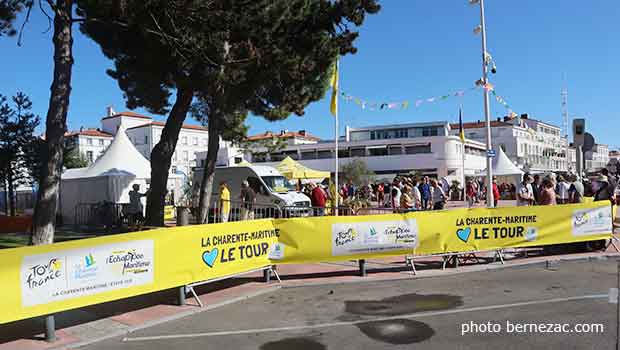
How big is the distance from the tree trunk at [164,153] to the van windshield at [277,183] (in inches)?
277

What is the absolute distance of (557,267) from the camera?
987 centimetres

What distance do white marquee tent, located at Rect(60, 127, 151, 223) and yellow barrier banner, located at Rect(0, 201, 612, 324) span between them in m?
14.0

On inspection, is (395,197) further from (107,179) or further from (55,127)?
(107,179)

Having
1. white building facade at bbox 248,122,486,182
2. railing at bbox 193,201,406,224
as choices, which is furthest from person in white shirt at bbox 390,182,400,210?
white building facade at bbox 248,122,486,182

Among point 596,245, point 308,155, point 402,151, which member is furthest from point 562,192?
point 308,155

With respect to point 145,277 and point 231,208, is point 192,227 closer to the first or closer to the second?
point 145,277

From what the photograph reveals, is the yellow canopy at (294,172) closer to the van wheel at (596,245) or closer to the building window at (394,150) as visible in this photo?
the van wheel at (596,245)

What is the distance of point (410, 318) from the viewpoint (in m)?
6.43

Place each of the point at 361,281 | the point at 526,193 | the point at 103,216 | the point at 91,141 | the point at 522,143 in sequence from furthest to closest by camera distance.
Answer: the point at 522,143 → the point at 91,141 → the point at 103,216 → the point at 526,193 → the point at 361,281

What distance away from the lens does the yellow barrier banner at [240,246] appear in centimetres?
587

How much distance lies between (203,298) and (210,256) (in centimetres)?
73

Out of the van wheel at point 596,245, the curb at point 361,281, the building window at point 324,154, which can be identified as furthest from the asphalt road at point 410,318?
the building window at point 324,154

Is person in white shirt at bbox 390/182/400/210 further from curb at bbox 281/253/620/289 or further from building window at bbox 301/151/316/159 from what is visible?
building window at bbox 301/151/316/159

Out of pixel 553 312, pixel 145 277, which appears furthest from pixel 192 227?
pixel 553 312
